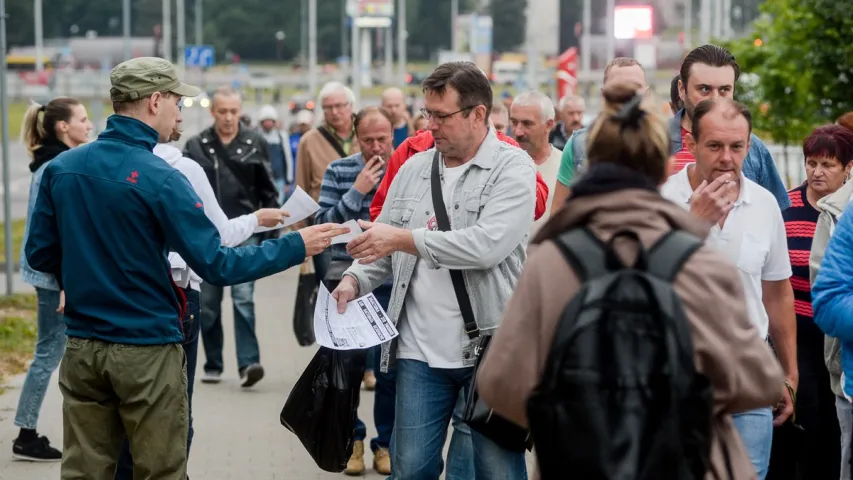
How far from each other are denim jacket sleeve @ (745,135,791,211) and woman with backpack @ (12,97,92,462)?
3.82 meters

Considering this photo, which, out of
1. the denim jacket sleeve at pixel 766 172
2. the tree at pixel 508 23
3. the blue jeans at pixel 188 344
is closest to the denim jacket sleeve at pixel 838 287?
the denim jacket sleeve at pixel 766 172

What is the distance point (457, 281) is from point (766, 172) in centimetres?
143

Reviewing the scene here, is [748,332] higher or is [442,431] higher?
[748,332]

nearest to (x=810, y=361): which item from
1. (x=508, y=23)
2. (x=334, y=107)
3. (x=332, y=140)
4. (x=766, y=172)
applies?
(x=766, y=172)

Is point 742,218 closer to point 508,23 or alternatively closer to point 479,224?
point 479,224

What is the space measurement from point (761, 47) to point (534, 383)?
14185 mm

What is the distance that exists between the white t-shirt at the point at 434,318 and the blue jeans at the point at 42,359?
10.4 feet

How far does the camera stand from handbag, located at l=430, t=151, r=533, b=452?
471 cm

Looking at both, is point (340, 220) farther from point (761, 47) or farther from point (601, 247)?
point (761, 47)

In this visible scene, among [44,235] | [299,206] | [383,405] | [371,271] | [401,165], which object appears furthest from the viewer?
[383,405]

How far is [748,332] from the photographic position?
10.8 ft

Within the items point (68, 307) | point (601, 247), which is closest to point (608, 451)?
point (601, 247)

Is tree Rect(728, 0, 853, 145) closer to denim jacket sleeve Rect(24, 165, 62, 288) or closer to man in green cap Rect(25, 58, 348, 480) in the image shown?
man in green cap Rect(25, 58, 348, 480)

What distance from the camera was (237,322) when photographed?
10.0m
